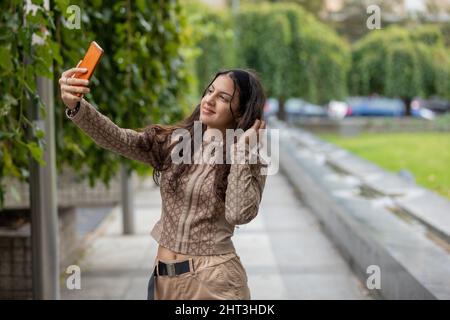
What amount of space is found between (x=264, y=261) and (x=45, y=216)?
2624mm

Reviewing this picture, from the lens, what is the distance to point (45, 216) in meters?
3.96

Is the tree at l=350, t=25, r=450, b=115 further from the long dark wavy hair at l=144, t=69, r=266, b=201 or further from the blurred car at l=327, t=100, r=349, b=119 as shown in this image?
the long dark wavy hair at l=144, t=69, r=266, b=201

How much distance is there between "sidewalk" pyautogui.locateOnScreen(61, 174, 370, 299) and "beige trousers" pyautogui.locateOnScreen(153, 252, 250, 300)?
2.85 metres

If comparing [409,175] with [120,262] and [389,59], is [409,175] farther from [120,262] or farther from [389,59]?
[389,59]

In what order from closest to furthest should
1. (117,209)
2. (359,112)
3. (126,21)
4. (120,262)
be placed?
(126,21)
(120,262)
(117,209)
(359,112)

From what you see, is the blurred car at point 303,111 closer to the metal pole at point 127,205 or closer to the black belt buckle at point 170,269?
the metal pole at point 127,205

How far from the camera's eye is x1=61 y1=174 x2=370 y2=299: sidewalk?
5.14 meters

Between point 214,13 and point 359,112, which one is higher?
point 214,13

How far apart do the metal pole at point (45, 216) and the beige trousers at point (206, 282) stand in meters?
1.92

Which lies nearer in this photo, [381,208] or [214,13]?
[381,208]

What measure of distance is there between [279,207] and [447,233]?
4447 mm

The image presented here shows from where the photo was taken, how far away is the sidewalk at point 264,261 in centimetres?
514
